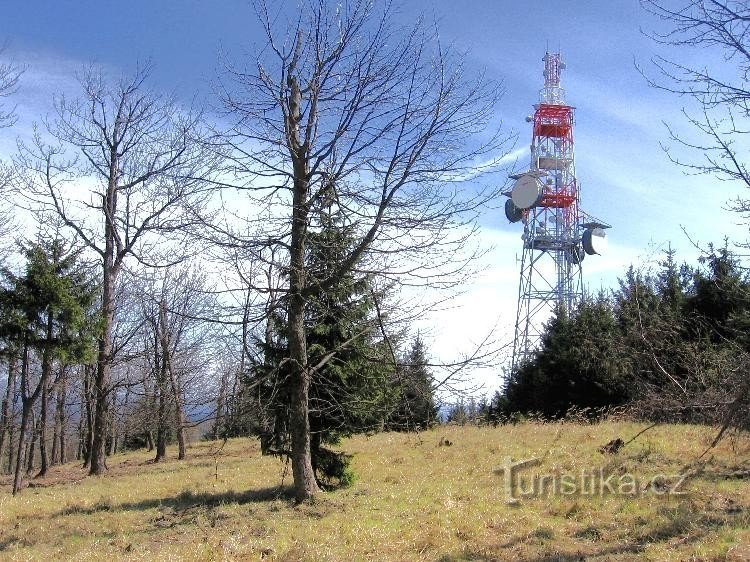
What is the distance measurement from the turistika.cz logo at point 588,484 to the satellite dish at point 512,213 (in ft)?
58.8

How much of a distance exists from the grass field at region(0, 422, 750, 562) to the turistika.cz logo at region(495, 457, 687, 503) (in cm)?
5

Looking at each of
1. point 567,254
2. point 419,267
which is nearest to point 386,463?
point 419,267

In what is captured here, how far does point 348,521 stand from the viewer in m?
8.31

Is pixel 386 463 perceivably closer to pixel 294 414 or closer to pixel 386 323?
pixel 294 414

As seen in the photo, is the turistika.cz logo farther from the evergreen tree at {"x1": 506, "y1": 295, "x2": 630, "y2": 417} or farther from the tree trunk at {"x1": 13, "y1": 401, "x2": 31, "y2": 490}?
the evergreen tree at {"x1": 506, "y1": 295, "x2": 630, "y2": 417}

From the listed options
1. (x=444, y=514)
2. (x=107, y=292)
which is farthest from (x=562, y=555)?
(x=107, y=292)

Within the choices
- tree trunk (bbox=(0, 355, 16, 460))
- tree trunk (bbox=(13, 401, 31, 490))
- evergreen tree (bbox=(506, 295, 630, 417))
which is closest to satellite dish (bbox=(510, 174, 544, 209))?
evergreen tree (bbox=(506, 295, 630, 417))

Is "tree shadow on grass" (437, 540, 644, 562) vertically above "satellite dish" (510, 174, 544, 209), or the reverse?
"satellite dish" (510, 174, 544, 209)

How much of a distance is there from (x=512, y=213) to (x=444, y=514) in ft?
67.6

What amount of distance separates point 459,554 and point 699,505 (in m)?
3.54

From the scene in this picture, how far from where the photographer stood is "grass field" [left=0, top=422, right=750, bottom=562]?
6.89 m

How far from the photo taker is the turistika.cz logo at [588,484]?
927cm

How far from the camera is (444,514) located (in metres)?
8.58

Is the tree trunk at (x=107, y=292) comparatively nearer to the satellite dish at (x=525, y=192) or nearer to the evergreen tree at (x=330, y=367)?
the evergreen tree at (x=330, y=367)
